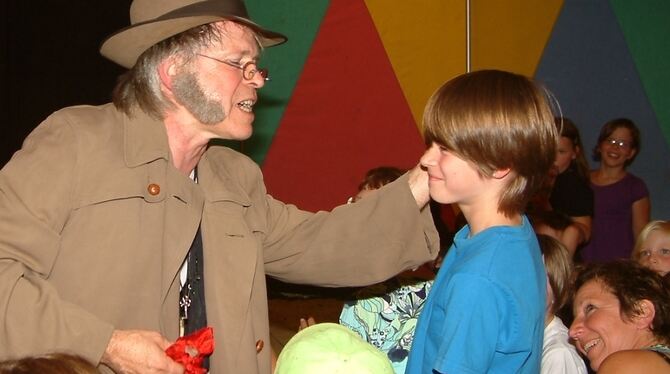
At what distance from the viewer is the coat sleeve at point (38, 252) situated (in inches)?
72.9

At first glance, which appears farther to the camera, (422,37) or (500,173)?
(422,37)

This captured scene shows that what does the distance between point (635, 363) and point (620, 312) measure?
14.9 inches

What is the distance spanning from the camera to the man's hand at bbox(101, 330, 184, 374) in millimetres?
1843

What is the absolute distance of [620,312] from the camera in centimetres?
259

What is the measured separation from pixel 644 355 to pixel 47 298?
150 centimetres

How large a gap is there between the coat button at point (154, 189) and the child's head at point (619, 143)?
3.75 metres

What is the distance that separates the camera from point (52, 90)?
5438 millimetres

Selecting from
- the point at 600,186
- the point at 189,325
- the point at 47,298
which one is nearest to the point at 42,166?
the point at 47,298

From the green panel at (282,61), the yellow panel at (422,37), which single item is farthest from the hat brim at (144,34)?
the yellow panel at (422,37)

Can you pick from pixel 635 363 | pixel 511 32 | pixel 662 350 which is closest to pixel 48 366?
pixel 635 363

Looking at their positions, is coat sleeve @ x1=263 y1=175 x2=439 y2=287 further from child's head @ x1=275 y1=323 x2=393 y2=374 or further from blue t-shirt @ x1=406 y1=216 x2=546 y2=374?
child's head @ x1=275 y1=323 x2=393 y2=374

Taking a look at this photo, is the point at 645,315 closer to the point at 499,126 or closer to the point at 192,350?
the point at 499,126

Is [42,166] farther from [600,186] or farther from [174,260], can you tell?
[600,186]

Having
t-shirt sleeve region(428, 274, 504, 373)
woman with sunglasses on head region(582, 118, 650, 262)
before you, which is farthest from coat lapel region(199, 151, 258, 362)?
woman with sunglasses on head region(582, 118, 650, 262)
